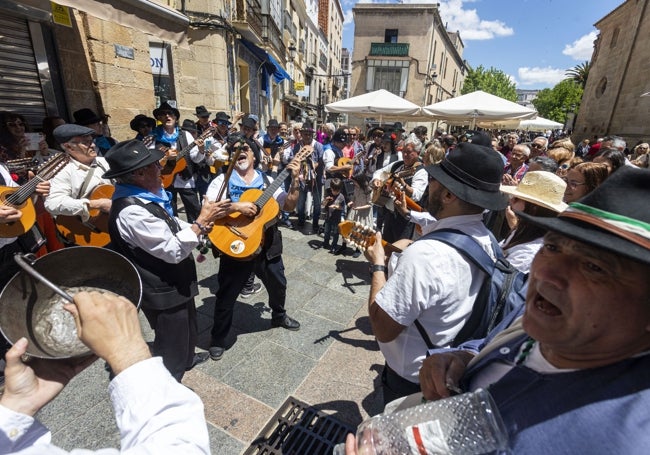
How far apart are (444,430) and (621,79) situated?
26710 mm

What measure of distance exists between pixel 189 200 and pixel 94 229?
7.52ft

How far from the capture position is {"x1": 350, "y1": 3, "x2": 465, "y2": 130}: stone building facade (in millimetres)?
32812

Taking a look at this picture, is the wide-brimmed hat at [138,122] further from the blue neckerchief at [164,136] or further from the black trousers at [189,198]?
the black trousers at [189,198]

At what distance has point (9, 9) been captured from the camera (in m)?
4.37

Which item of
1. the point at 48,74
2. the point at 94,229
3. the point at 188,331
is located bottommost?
the point at 188,331

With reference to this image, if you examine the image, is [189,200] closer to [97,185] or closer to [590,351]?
[97,185]

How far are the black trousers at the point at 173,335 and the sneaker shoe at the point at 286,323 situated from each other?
3.83 feet

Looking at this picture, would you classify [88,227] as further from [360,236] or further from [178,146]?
[360,236]

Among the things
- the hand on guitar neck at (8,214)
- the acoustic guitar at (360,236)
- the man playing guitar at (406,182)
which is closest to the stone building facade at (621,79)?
the man playing guitar at (406,182)

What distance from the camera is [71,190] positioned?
130 inches

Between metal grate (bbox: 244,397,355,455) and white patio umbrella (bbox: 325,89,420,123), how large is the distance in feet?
25.5

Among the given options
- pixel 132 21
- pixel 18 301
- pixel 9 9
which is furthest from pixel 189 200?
pixel 18 301

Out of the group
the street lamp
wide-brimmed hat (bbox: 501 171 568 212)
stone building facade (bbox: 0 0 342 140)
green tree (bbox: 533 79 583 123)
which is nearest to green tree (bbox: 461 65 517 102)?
green tree (bbox: 533 79 583 123)

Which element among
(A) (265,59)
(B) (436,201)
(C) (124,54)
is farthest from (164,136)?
(A) (265,59)
